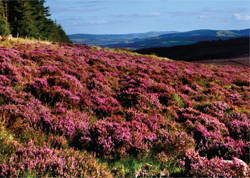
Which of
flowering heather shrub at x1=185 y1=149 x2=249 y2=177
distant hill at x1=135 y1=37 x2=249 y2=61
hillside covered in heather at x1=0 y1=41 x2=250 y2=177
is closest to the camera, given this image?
hillside covered in heather at x1=0 y1=41 x2=250 y2=177

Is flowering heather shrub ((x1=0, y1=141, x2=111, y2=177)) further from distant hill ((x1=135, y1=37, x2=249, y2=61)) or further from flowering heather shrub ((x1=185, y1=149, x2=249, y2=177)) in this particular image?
distant hill ((x1=135, y1=37, x2=249, y2=61))

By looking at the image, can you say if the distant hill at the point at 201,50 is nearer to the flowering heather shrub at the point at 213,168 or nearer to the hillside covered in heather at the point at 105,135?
the hillside covered in heather at the point at 105,135

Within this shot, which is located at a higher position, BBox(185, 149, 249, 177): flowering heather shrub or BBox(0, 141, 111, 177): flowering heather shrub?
BBox(0, 141, 111, 177): flowering heather shrub

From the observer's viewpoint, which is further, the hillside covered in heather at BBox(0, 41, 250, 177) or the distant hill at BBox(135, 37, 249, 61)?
the distant hill at BBox(135, 37, 249, 61)

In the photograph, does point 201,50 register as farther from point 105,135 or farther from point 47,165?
point 47,165

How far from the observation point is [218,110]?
7.62 m

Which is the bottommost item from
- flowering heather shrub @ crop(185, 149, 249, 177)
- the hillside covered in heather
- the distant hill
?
flowering heather shrub @ crop(185, 149, 249, 177)

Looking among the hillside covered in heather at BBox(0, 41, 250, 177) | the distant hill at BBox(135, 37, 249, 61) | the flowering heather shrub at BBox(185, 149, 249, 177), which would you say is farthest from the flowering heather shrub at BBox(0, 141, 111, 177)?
the distant hill at BBox(135, 37, 249, 61)

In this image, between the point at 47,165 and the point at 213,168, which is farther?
the point at 213,168

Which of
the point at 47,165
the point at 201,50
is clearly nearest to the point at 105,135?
the point at 47,165

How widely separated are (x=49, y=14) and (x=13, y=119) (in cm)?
7801

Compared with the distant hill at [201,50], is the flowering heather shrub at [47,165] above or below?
below

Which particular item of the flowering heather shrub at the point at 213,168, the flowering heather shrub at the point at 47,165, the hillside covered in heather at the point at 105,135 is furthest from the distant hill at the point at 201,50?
the flowering heather shrub at the point at 47,165

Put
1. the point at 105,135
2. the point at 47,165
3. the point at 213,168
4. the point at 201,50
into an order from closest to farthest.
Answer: the point at 47,165, the point at 213,168, the point at 105,135, the point at 201,50
